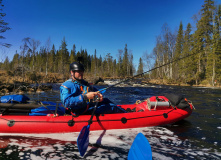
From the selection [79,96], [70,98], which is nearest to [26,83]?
[70,98]

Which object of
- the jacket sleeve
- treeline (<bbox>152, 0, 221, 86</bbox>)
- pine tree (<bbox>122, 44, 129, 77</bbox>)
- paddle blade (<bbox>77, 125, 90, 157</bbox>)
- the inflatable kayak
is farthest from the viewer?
pine tree (<bbox>122, 44, 129, 77</bbox>)


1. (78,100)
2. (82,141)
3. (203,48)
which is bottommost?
(82,141)

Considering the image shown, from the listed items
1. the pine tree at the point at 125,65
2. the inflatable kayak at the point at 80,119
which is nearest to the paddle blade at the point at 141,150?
the inflatable kayak at the point at 80,119

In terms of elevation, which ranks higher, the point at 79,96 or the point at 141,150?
the point at 79,96

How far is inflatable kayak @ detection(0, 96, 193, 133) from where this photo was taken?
10.8 ft

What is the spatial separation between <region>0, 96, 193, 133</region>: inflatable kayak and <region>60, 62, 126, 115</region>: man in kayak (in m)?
0.27

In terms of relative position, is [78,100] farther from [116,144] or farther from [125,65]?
[125,65]

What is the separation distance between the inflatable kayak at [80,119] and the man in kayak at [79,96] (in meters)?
0.27

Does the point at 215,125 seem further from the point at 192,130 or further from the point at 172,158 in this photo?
the point at 172,158

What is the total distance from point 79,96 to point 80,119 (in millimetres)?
729

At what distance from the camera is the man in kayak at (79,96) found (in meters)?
3.15

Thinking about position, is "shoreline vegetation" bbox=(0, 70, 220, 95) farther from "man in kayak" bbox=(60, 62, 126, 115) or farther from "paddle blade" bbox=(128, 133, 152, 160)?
"paddle blade" bbox=(128, 133, 152, 160)

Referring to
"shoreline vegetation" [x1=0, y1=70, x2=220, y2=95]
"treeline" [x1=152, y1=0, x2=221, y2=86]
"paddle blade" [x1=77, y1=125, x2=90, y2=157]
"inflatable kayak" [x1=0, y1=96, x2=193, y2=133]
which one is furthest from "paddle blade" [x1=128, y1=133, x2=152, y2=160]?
"treeline" [x1=152, y1=0, x2=221, y2=86]

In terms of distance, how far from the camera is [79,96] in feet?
Result: 10.3
